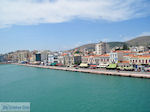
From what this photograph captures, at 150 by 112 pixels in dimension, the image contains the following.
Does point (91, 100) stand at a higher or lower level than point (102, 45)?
lower

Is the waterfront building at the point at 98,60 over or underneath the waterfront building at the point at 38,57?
underneath

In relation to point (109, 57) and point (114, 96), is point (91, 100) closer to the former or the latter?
point (114, 96)

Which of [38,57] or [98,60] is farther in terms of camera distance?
[38,57]

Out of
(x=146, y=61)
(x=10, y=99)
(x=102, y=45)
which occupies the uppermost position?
(x=102, y=45)

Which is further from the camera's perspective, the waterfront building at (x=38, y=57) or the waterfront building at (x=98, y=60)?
the waterfront building at (x=38, y=57)

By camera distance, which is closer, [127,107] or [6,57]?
[127,107]

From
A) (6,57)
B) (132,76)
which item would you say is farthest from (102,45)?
(6,57)

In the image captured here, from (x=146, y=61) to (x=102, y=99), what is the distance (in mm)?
14585

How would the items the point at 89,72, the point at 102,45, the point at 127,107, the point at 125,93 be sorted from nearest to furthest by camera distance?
the point at 127,107 < the point at 125,93 < the point at 89,72 < the point at 102,45

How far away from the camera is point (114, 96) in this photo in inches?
490

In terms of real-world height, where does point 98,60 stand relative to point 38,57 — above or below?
below

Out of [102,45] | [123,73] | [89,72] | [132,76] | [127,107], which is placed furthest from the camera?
[102,45]

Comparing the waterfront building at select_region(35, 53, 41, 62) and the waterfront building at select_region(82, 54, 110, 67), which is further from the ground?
the waterfront building at select_region(35, 53, 41, 62)

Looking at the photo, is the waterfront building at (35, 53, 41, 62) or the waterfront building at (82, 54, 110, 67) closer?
the waterfront building at (82, 54, 110, 67)
